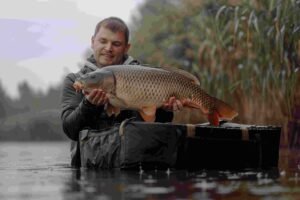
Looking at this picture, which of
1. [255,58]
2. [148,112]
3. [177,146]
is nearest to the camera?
[148,112]

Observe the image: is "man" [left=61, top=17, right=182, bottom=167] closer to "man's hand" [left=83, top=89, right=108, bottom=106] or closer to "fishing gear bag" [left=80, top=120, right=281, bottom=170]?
"fishing gear bag" [left=80, top=120, right=281, bottom=170]

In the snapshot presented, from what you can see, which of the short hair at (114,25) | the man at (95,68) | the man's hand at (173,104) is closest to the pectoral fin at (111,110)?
the man at (95,68)

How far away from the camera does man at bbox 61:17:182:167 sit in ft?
23.2

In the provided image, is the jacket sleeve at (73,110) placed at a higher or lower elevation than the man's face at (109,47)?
lower

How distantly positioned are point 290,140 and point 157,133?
488 centimetres

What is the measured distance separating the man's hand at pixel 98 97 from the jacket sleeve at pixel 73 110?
14cm

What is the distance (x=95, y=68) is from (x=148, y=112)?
2.58 feet

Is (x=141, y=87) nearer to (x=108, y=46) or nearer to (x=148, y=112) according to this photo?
(x=148, y=112)

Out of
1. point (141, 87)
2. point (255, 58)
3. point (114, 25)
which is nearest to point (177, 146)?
point (141, 87)

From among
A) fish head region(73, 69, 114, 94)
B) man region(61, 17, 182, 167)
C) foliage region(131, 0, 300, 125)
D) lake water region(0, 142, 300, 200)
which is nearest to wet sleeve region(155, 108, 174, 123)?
man region(61, 17, 182, 167)

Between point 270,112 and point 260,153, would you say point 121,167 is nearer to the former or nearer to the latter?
point 260,153

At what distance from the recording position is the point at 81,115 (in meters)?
6.85

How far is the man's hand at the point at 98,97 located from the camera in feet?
21.4

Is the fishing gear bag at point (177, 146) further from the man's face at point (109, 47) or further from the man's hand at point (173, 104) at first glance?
the man's face at point (109, 47)
